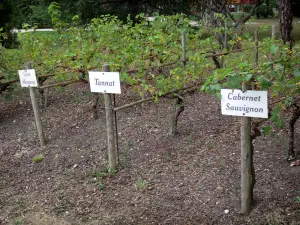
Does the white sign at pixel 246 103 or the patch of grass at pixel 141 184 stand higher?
the white sign at pixel 246 103

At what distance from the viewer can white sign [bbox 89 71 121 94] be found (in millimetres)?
3923

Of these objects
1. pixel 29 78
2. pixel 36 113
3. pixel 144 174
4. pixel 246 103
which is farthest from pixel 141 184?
pixel 29 78

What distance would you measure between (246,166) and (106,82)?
177 centimetres

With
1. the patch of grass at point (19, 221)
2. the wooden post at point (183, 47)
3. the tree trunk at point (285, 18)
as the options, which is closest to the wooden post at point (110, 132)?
the patch of grass at point (19, 221)

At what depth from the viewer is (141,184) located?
151 inches

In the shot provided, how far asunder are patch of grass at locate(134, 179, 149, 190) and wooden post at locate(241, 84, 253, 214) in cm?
107

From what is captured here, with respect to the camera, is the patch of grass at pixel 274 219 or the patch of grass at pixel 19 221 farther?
the patch of grass at pixel 19 221

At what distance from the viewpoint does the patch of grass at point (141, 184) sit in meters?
3.79

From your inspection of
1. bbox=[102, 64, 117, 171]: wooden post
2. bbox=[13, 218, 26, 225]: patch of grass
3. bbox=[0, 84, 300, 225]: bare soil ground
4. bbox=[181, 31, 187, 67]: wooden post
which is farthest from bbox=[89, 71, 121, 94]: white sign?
bbox=[181, 31, 187, 67]: wooden post

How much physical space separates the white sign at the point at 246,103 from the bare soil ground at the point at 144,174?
91 cm

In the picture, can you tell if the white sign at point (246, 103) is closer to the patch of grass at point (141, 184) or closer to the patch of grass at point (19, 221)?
the patch of grass at point (141, 184)

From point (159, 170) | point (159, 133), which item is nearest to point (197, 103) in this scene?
point (159, 133)

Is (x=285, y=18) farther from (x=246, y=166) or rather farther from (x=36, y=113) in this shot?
(x=246, y=166)

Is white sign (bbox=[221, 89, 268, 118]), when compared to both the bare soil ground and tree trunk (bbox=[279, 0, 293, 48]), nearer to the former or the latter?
the bare soil ground
